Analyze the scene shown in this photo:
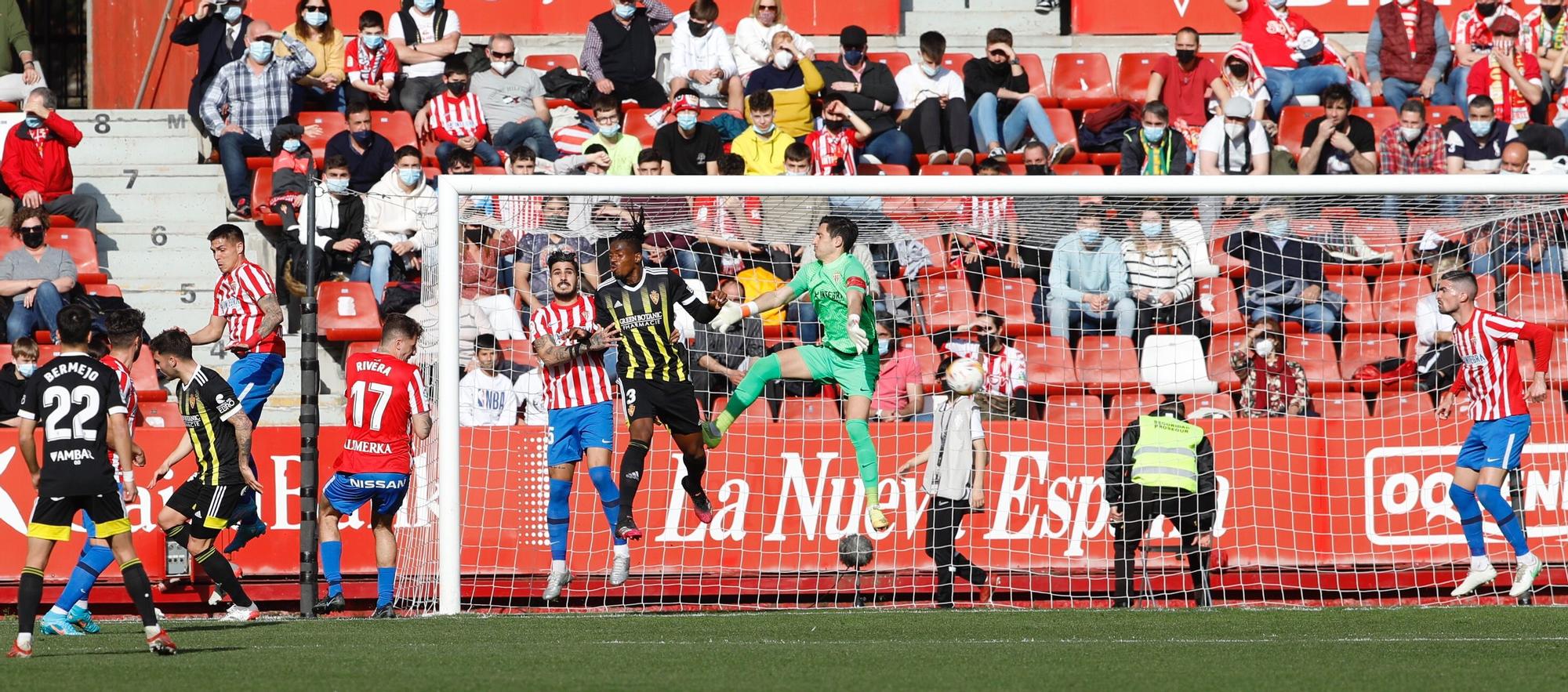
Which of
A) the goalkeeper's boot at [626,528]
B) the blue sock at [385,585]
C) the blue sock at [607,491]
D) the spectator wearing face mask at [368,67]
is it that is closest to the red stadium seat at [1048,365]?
the blue sock at [607,491]

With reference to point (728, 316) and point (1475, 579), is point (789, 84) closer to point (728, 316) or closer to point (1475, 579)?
point (728, 316)

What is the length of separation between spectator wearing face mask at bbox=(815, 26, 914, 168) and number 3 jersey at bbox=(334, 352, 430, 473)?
5.59 metres

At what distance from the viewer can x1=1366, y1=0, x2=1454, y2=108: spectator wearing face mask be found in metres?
15.9

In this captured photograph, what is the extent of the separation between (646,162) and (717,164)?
532 millimetres

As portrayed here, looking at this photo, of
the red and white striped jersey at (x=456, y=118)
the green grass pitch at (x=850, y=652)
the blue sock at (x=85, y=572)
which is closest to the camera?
the green grass pitch at (x=850, y=652)

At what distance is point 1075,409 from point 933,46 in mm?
4452

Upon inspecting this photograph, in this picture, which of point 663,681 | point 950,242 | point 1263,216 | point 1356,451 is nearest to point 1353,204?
point 1263,216

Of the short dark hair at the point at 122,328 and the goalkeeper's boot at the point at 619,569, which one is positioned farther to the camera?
the goalkeeper's boot at the point at 619,569

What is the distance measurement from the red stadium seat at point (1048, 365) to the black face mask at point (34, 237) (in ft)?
22.9

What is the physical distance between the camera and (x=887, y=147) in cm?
1455

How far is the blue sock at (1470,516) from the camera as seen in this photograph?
10531 mm

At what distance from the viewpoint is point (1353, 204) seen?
36.8 ft

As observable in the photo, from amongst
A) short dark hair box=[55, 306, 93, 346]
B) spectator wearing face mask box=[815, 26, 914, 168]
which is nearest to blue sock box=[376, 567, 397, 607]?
short dark hair box=[55, 306, 93, 346]

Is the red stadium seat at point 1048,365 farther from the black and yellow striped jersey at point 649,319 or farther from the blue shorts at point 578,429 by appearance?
the blue shorts at point 578,429
